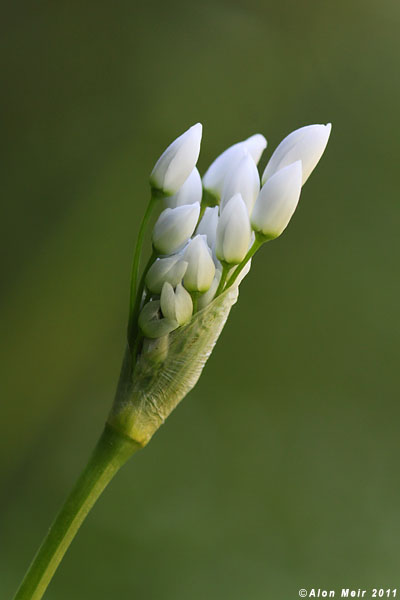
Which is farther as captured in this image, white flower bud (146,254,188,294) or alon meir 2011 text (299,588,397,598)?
alon meir 2011 text (299,588,397,598)

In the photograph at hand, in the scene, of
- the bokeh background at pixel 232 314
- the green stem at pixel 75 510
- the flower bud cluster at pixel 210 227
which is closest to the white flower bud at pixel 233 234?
the flower bud cluster at pixel 210 227

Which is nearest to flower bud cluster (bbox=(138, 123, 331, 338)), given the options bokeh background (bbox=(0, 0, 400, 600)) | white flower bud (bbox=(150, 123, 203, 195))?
white flower bud (bbox=(150, 123, 203, 195))

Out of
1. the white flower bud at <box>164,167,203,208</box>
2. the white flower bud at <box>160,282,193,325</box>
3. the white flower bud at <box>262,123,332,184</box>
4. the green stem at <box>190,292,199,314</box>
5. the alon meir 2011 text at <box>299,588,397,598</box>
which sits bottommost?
the white flower bud at <box>160,282,193,325</box>

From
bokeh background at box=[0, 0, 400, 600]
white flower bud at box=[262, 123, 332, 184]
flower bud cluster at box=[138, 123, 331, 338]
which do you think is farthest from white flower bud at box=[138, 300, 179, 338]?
bokeh background at box=[0, 0, 400, 600]

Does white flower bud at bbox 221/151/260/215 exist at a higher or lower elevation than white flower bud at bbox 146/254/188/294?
higher

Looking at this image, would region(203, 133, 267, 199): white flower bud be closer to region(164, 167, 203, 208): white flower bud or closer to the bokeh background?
region(164, 167, 203, 208): white flower bud

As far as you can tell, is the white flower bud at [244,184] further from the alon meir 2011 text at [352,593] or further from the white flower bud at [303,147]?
the alon meir 2011 text at [352,593]
